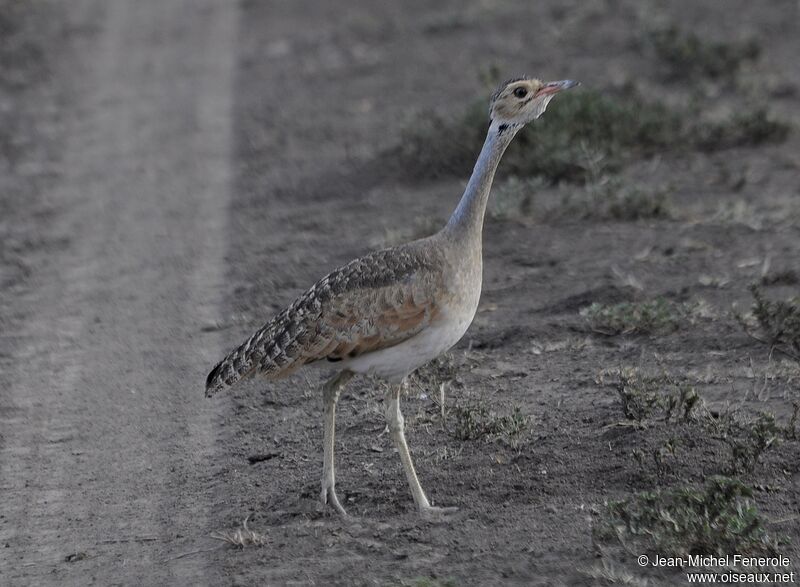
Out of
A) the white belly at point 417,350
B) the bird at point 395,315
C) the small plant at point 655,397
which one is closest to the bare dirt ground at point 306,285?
the small plant at point 655,397

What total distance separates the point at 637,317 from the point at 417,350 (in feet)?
8.00

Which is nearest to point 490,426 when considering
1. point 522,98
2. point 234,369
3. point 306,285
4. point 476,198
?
point 476,198

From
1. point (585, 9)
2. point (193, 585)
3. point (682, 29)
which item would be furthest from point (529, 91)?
point (585, 9)

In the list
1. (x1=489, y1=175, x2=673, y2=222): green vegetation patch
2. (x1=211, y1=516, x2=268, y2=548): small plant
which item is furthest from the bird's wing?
(x1=489, y1=175, x2=673, y2=222): green vegetation patch

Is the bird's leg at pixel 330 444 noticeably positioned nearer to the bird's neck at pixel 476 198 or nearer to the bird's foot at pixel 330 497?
the bird's foot at pixel 330 497

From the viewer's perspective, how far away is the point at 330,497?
6.12 m

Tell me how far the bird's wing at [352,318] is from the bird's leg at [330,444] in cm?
27

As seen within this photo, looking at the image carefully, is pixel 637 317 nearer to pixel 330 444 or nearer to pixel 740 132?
pixel 330 444

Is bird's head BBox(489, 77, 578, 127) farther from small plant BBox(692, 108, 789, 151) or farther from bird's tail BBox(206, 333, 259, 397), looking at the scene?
small plant BBox(692, 108, 789, 151)

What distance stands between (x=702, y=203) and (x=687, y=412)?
433cm

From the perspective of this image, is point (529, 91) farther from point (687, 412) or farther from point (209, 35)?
point (209, 35)

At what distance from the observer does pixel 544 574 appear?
5379 millimetres

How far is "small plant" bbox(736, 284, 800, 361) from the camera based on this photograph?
7.41 m

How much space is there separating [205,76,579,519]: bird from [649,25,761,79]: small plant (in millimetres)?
8149
